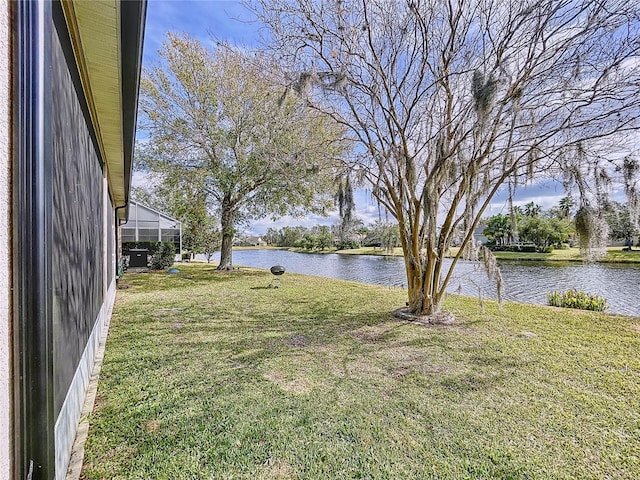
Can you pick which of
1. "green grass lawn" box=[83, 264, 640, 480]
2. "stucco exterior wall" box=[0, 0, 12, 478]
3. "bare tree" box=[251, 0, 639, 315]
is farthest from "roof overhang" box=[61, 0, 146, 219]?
"bare tree" box=[251, 0, 639, 315]

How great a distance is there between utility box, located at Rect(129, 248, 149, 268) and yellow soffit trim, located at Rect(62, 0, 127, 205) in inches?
415

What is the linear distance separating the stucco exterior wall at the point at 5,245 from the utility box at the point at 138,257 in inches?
552

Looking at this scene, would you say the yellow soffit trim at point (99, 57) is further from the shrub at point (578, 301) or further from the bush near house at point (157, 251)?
the bush near house at point (157, 251)

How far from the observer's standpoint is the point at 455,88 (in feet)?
18.1

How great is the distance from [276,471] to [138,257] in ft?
45.0

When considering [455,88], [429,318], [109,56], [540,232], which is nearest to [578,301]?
[429,318]

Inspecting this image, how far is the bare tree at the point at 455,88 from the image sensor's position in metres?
4.44

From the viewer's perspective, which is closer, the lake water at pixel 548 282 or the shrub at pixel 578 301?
the shrub at pixel 578 301

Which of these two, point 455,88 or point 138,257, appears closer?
point 455,88

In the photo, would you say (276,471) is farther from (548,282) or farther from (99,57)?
(548,282)

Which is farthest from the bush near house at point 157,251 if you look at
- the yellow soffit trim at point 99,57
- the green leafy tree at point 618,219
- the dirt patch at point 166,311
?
the green leafy tree at point 618,219

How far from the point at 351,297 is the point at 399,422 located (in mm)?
5546

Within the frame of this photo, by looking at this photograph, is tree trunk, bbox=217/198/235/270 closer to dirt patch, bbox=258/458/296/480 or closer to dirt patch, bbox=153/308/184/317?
dirt patch, bbox=153/308/184/317

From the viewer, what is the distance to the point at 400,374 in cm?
339
